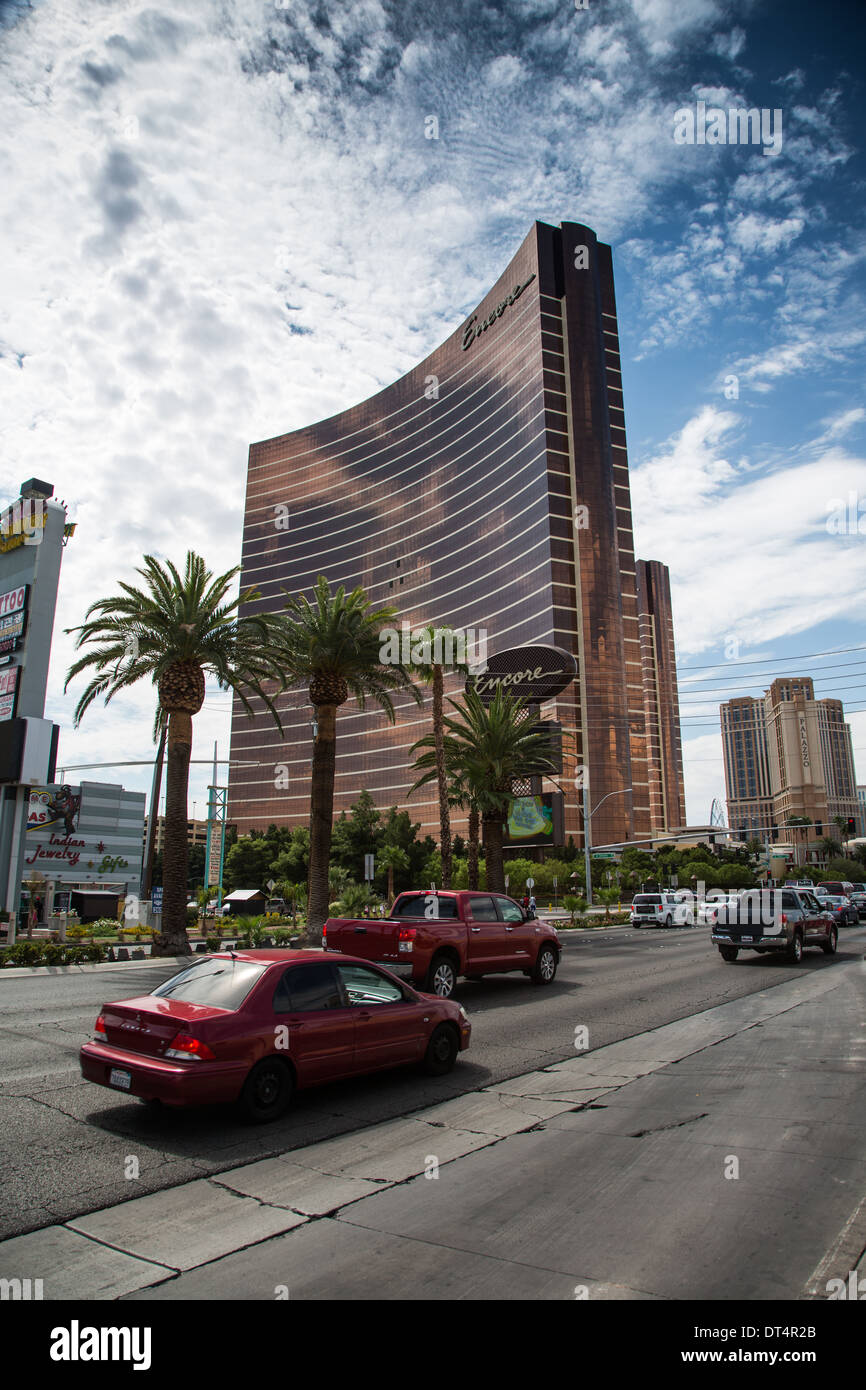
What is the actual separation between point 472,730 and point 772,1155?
2803 cm

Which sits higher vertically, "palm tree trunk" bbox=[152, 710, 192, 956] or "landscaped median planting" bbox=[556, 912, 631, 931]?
"palm tree trunk" bbox=[152, 710, 192, 956]

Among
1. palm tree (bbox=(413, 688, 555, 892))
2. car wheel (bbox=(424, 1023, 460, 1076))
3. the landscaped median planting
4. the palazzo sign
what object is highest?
the palazzo sign

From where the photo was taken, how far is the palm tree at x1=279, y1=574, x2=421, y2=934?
84.4 ft

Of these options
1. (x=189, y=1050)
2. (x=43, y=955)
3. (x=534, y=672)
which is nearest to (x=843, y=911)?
(x=43, y=955)

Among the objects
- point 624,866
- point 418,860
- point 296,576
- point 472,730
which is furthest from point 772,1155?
point 296,576

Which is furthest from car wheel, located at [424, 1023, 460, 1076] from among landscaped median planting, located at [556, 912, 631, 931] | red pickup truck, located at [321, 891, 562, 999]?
landscaped median planting, located at [556, 912, 631, 931]

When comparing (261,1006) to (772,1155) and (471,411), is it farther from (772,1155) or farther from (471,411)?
(471,411)

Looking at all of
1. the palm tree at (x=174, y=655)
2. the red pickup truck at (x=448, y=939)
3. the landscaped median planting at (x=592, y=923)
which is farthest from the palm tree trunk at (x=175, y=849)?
the landscaped median planting at (x=592, y=923)

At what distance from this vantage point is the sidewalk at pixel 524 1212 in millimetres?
3980

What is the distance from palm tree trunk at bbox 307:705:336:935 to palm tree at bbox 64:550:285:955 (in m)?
3.62

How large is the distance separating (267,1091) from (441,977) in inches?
252

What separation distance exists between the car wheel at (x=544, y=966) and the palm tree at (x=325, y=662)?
11.1 metres

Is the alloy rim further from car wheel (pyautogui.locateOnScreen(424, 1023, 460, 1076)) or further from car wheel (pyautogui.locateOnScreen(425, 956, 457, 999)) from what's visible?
car wheel (pyautogui.locateOnScreen(424, 1023, 460, 1076))

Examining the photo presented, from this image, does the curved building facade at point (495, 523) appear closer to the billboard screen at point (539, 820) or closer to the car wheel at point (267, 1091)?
the billboard screen at point (539, 820)
